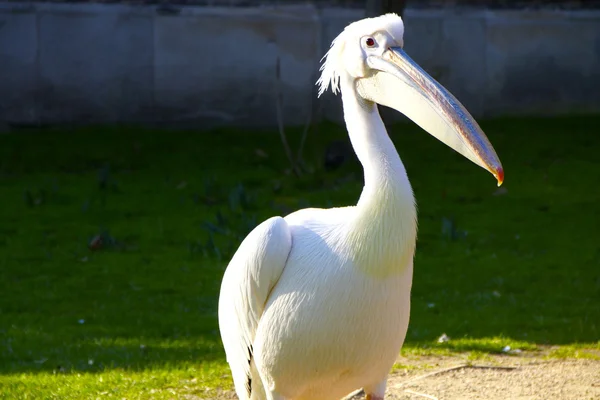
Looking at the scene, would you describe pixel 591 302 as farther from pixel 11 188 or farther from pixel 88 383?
pixel 11 188

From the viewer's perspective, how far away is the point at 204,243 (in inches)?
272

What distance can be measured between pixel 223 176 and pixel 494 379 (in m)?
4.72

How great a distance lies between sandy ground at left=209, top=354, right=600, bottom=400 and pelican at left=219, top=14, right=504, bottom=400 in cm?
103

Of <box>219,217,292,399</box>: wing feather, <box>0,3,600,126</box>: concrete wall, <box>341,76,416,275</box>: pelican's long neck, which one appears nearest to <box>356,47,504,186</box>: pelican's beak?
<box>341,76,416,275</box>: pelican's long neck

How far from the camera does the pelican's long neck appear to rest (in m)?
2.97

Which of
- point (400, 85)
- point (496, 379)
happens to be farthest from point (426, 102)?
point (496, 379)

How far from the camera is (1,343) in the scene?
16.7ft

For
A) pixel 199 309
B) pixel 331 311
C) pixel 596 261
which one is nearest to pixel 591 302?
pixel 596 261

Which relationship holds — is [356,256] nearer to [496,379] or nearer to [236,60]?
[496,379]

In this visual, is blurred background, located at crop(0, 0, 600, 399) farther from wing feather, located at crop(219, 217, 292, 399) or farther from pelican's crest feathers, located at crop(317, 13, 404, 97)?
pelican's crest feathers, located at crop(317, 13, 404, 97)

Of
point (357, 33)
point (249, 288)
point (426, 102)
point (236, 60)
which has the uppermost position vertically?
point (357, 33)

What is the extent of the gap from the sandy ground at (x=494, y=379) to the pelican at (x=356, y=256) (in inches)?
40.7

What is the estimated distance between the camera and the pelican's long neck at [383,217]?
2.97m

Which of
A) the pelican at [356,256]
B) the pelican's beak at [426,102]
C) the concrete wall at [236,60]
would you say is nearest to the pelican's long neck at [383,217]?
the pelican at [356,256]
